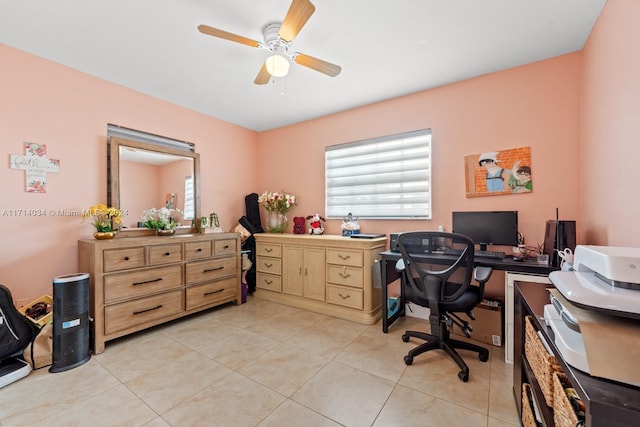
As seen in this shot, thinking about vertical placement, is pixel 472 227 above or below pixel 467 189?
below

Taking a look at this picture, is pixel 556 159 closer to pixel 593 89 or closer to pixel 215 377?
pixel 593 89

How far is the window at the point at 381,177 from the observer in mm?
3049

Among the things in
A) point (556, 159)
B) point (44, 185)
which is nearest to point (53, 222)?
point (44, 185)

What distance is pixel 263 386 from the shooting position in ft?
5.99

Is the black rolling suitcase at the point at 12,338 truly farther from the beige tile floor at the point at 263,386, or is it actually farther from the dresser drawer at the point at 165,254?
the dresser drawer at the point at 165,254

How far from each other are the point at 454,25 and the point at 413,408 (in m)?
2.66

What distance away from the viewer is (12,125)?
224cm

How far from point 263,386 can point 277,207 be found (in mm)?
2491

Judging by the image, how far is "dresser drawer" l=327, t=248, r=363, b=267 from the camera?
2902mm

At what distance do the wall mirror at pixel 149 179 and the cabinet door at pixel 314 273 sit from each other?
5.30 ft

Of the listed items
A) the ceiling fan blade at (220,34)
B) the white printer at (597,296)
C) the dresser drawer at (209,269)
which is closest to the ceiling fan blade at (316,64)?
the ceiling fan blade at (220,34)

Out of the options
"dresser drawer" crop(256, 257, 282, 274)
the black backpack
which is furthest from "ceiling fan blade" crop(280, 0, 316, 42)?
the black backpack

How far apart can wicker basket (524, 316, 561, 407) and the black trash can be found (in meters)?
3.05

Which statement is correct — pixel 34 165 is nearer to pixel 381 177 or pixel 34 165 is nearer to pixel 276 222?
pixel 276 222
